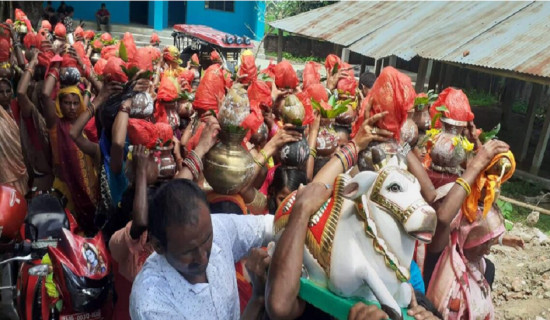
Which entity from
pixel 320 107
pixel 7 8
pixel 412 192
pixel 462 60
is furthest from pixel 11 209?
pixel 7 8

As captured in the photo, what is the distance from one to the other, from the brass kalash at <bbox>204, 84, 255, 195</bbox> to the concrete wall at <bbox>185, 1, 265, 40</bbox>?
75.6 feet

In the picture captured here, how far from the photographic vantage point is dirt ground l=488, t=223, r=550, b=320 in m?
4.63

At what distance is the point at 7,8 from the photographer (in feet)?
57.2

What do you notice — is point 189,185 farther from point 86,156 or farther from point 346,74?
point 346,74

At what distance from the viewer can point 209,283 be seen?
183cm

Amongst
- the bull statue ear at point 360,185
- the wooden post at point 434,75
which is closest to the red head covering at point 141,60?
the bull statue ear at point 360,185

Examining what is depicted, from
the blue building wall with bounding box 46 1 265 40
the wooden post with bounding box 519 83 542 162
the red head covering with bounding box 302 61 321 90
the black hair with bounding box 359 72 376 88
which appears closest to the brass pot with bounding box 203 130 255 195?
the red head covering with bounding box 302 61 321 90

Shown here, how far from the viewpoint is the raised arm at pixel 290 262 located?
1573mm

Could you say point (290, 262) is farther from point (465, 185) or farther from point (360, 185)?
point (465, 185)

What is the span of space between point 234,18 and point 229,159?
79.6ft

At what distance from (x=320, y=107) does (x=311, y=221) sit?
178 cm

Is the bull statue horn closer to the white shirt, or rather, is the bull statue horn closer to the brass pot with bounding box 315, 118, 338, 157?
the white shirt

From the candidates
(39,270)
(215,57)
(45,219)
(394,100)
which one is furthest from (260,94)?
(215,57)

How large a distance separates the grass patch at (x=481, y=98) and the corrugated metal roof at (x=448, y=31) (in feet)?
14.7
